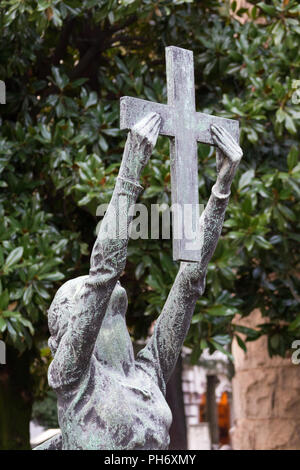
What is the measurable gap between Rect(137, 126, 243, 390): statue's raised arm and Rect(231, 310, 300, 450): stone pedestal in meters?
5.70

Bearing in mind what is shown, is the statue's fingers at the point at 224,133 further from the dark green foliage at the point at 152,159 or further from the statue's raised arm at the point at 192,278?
the dark green foliage at the point at 152,159

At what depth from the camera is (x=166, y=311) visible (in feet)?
10.8

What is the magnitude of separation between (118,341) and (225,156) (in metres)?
0.87

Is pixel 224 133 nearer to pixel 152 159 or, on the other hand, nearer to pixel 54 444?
pixel 54 444

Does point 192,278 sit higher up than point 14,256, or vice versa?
point 14,256

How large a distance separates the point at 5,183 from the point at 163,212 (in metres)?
1.32

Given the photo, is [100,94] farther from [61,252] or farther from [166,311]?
[166,311]

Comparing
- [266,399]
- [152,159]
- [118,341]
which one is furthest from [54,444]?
[266,399]

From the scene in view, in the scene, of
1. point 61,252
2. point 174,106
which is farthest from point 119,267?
point 61,252

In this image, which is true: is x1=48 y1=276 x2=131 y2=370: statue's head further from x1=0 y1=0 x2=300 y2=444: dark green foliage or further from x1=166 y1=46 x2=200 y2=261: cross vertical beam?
x1=0 y1=0 x2=300 y2=444: dark green foliage

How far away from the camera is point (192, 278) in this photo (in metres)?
3.21

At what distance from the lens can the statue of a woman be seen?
9.37 feet

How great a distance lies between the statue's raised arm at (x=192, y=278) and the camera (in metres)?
3.21

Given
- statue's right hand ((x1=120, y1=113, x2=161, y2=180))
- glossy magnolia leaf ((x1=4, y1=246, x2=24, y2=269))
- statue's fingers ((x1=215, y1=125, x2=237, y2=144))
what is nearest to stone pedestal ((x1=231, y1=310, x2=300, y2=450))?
glossy magnolia leaf ((x1=4, y1=246, x2=24, y2=269))
